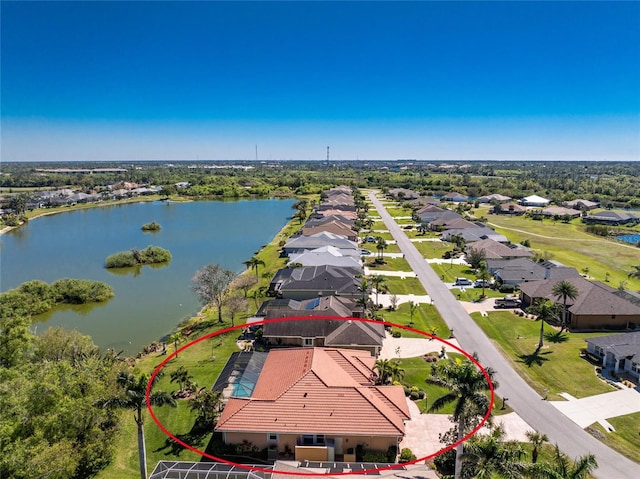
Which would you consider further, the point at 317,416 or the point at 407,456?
the point at 317,416

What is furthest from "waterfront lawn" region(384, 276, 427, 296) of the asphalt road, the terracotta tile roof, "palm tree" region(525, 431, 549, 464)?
"palm tree" region(525, 431, 549, 464)

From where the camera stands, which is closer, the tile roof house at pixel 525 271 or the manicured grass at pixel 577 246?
the tile roof house at pixel 525 271

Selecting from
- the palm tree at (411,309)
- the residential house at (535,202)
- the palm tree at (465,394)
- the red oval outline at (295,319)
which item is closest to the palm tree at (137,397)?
the red oval outline at (295,319)

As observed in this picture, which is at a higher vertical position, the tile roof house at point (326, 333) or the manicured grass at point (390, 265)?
the tile roof house at point (326, 333)

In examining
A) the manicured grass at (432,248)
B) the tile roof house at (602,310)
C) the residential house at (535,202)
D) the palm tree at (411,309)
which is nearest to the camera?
the tile roof house at (602,310)

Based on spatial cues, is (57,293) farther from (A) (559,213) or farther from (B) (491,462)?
(A) (559,213)

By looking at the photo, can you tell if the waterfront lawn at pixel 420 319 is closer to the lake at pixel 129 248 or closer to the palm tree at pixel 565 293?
the palm tree at pixel 565 293

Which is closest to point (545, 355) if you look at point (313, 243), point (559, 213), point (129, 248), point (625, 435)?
point (625, 435)

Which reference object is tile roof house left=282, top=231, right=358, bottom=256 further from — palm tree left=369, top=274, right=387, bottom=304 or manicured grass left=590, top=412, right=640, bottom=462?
manicured grass left=590, top=412, right=640, bottom=462
